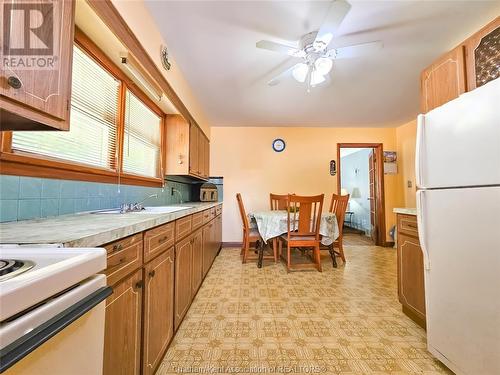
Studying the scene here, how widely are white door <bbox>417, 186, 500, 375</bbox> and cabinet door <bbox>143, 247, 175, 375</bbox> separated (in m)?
1.63

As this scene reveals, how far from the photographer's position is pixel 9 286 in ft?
1.18

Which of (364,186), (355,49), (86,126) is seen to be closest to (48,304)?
(86,126)

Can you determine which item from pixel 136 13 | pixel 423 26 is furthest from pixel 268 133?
pixel 136 13

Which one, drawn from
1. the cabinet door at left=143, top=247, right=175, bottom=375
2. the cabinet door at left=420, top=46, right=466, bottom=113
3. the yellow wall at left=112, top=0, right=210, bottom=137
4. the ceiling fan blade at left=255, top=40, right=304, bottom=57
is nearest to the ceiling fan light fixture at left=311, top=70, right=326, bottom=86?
the ceiling fan blade at left=255, top=40, right=304, bottom=57

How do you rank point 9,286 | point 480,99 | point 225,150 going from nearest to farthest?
1. point 9,286
2. point 480,99
3. point 225,150

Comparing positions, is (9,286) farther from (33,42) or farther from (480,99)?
(480,99)

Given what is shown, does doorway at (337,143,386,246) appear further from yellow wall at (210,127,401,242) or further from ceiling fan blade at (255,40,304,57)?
ceiling fan blade at (255,40,304,57)

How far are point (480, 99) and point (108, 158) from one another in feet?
7.81

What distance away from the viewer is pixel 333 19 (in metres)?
1.47

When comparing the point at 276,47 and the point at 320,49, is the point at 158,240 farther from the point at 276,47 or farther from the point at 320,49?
the point at 320,49

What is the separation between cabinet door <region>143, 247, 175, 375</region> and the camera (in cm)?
110

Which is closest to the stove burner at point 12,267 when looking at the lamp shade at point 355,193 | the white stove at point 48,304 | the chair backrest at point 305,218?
the white stove at point 48,304

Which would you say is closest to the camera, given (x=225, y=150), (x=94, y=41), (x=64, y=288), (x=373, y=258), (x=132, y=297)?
(x=64, y=288)

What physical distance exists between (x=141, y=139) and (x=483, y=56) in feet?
8.95
